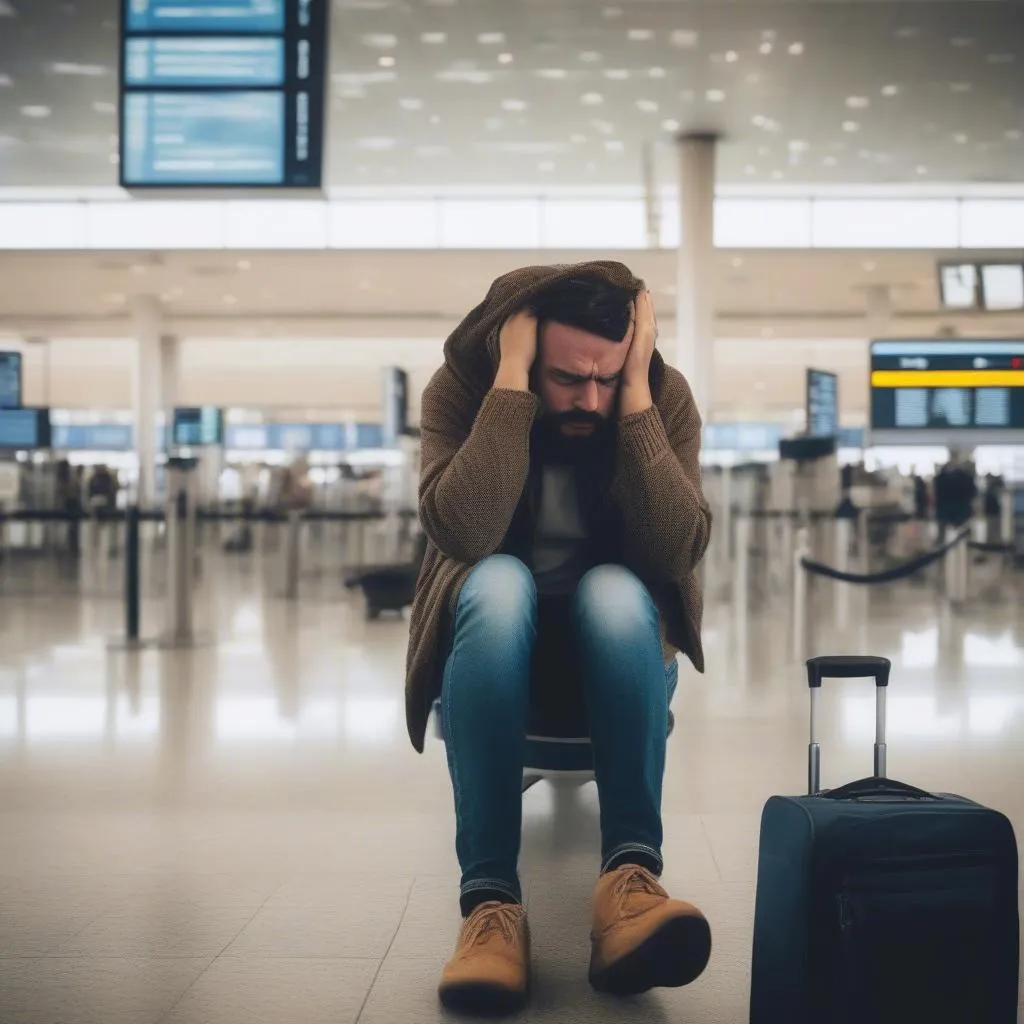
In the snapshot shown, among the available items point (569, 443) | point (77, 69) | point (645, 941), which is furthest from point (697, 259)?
point (645, 941)

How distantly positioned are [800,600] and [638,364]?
5.00 m

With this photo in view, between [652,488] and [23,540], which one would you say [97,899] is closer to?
[652,488]

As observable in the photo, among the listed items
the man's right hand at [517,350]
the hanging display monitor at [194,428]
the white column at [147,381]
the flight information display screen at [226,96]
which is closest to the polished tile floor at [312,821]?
the man's right hand at [517,350]

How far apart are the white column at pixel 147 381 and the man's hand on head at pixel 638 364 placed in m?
23.1

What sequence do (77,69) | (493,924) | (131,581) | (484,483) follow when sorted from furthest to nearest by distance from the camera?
(77,69)
(131,581)
(484,483)
(493,924)

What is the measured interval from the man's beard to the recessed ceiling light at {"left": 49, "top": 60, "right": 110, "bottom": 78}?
10719 millimetres

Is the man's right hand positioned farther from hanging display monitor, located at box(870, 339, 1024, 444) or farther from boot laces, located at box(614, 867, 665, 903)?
hanging display monitor, located at box(870, 339, 1024, 444)

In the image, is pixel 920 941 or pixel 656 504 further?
pixel 656 504

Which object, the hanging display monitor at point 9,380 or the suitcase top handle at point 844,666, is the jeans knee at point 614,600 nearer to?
the suitcase top handle at point 844,666

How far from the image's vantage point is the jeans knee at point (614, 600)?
2090 millimetres

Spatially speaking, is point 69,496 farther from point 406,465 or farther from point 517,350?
point 517,350

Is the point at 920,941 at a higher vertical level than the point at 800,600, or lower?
higher

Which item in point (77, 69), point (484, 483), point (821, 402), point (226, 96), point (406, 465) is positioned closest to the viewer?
point (484, 483)

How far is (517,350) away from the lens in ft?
7.42
